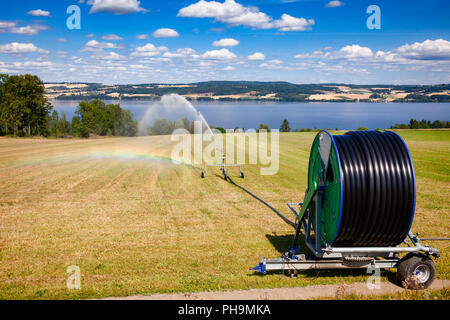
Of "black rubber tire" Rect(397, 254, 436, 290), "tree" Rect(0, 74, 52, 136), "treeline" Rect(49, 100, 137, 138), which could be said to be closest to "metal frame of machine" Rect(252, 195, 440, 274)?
"black rubber tire" Rect(397, 254, 436, 290)

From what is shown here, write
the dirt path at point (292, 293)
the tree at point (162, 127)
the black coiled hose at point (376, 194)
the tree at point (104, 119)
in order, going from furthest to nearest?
the tree at point (104, 119)
the tree at point (162, 127)
the black coiled hose at point (376, 194)
the dirt path at point (292, 293)

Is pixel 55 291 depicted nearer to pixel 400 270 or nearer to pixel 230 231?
pixel 230 231

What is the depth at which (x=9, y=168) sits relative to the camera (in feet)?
81.8

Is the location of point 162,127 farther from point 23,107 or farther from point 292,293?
point 292,293

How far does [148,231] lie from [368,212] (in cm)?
714

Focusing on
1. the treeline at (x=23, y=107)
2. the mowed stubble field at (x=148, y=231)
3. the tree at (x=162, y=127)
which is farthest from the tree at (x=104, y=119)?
the mowed stubble field at (x=148, y=231)

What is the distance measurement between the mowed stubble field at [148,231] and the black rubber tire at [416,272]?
86cm

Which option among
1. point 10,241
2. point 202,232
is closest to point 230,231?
point 202,232

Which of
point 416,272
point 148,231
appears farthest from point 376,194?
point 148,231

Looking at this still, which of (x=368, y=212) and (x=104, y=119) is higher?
(x=104, y=119)

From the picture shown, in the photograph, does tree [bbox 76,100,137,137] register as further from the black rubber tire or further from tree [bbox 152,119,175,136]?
the black rubber tire

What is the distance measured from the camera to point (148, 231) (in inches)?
460

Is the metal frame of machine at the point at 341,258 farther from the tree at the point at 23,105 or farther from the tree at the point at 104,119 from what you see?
the tree at the point at 104,119

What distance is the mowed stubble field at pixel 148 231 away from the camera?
26.1ft
